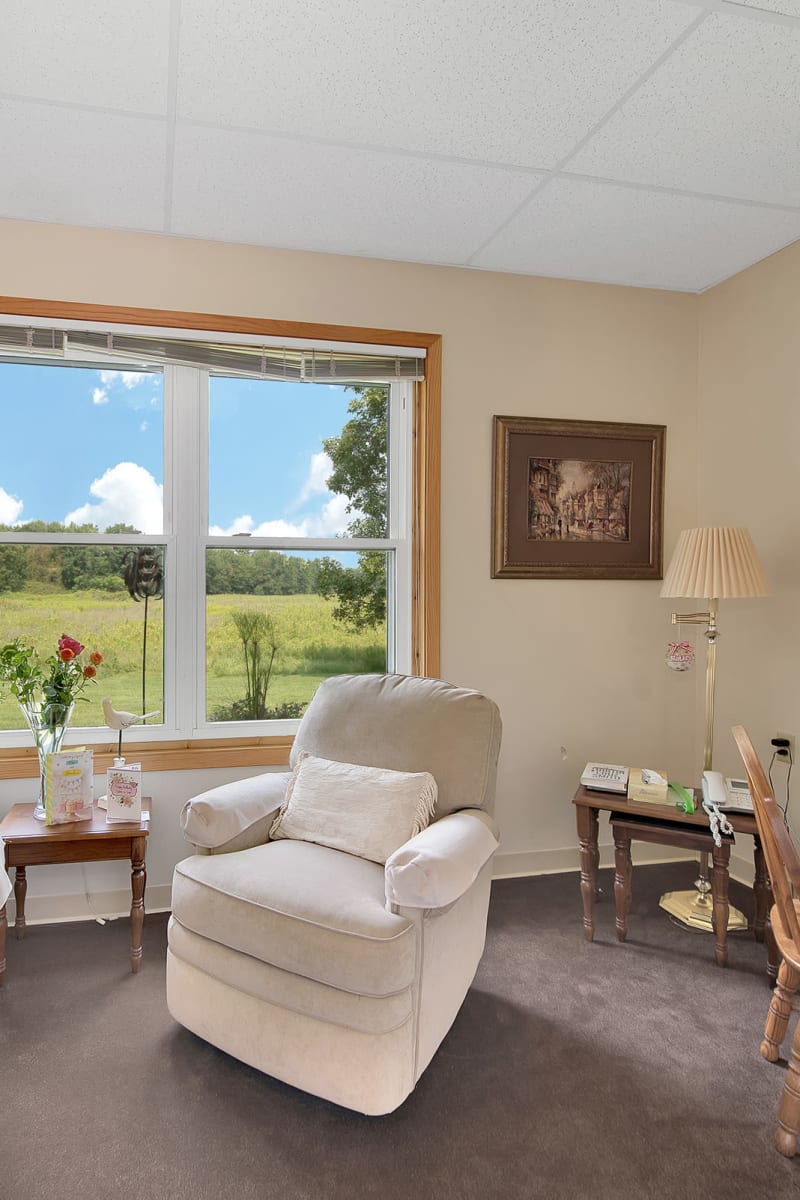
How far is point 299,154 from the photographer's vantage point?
7.77 ft

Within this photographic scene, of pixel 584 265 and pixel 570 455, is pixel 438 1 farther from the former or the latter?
pixel 570 455

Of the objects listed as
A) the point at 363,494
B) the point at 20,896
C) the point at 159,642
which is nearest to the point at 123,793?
the point at 20,896

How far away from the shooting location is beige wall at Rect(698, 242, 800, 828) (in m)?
3.06

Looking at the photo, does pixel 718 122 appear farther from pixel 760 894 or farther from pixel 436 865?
pixel 760 894

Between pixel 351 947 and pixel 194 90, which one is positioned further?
pixel 194 90

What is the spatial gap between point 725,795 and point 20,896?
2.50 metres

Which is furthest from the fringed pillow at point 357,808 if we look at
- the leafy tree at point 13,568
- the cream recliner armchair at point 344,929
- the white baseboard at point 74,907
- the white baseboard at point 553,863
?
the leafy tree at point 13,568

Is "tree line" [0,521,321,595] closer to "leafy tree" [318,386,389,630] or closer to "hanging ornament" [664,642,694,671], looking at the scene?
"leafy tree" [318,386,389,630]

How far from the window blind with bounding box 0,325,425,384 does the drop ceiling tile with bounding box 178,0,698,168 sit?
0.96 m

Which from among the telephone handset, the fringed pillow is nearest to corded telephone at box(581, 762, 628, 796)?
the telephone handset

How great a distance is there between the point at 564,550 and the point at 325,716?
54.8 inches

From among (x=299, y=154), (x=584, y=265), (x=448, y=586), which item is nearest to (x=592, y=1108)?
(x=448, y=586)

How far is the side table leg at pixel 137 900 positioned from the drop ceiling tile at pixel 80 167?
215 cm

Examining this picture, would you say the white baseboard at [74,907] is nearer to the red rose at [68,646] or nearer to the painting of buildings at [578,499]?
the red rose at [68,646]
